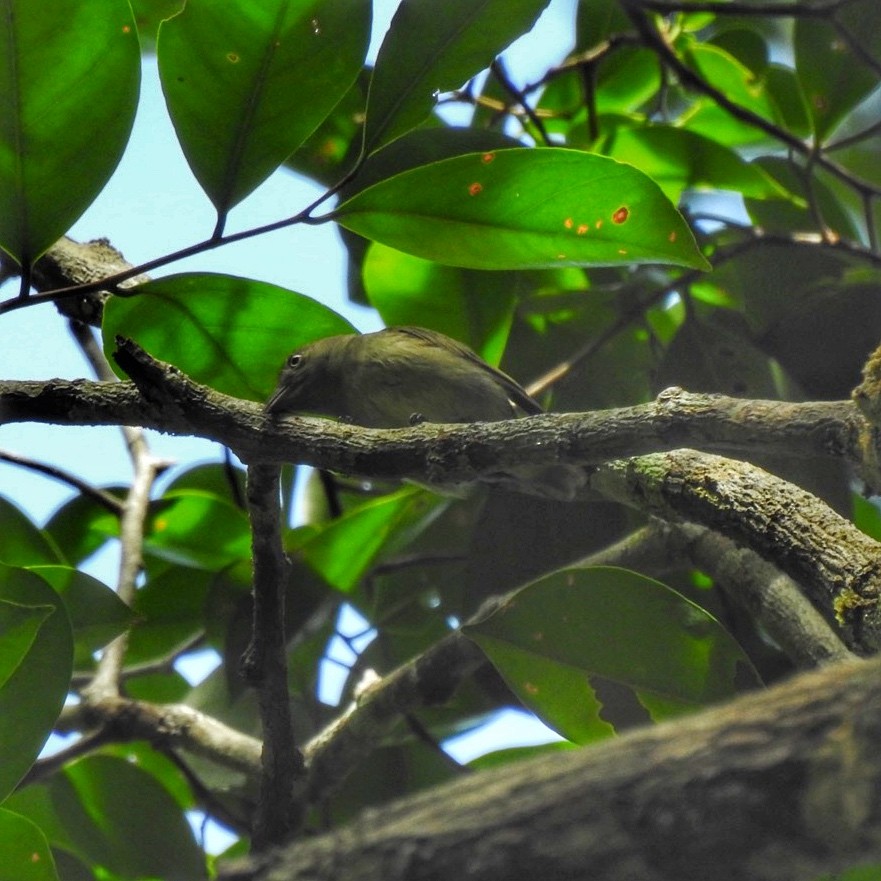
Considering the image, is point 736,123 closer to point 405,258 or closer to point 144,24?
point 405,258

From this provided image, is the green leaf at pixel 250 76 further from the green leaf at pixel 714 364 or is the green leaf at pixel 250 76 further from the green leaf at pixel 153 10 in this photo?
the green leaf at pixel 714 364

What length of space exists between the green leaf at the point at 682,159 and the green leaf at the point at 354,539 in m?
1.06

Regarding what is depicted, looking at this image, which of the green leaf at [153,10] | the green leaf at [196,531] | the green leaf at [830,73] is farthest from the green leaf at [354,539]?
the green leaf at [830,73]

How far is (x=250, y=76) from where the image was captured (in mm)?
1676

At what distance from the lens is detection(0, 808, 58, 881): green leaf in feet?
5.59

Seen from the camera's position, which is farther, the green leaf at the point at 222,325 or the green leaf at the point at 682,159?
the green leaf at the point at 682,159

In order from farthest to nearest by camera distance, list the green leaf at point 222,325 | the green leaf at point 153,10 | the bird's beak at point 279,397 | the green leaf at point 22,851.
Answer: the green leaf at point 153,10, the bird's beak at point 279,397, the green leaf at point 222,325, the green leaf at point 22,851

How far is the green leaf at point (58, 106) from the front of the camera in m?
1.61

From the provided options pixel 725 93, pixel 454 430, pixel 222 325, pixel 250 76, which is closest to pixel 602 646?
pixel 454 430

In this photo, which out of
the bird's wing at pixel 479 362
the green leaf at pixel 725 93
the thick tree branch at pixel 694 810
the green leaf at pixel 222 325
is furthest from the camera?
→ the green leaf at pixel 725 93

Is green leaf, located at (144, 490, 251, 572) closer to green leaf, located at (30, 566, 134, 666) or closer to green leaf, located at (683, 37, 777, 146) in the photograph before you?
green leaf, located at (30, 566, 134, 666)

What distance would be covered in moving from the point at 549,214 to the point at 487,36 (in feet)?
1.08

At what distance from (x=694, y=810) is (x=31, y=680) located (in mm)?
1390

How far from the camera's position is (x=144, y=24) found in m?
2.41
